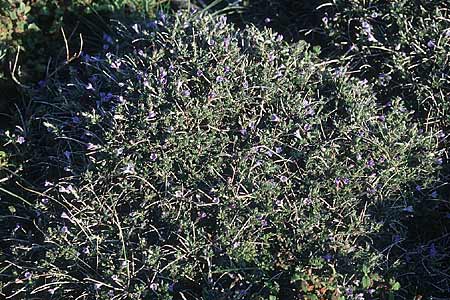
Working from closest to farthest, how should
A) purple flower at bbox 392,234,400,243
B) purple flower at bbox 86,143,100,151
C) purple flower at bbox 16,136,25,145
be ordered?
purple flower at bbox 392,234,400,243 → purple flower at bbox 86,143,100,151 → purple flower at bbox 16,136,25,145

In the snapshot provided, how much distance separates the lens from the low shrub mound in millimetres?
3023

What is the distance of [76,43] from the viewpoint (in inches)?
166

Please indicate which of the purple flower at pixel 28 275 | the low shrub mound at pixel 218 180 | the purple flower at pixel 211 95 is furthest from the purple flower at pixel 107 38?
the purple flower at pixel 28 275

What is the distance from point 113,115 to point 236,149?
2.01 ft

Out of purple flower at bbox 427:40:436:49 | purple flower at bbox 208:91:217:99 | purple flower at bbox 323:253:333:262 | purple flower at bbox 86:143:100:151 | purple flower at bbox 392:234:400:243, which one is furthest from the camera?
purple flower at bbox 427:40:436:49

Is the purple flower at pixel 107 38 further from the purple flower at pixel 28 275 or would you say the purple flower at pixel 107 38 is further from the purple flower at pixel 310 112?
the purple flower at pixel 28 275

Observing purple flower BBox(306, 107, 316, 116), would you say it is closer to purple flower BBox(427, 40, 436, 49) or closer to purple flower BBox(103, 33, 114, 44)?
purple flower BBox(427, 40, 436, 49)

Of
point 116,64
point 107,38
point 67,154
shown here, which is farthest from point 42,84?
point 67,154

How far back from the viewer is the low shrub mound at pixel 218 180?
3023mm

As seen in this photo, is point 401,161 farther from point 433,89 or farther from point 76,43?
point 76,43

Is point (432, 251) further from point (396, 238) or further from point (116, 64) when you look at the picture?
point (116, 64)

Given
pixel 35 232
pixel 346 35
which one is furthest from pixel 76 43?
pixel 346 35

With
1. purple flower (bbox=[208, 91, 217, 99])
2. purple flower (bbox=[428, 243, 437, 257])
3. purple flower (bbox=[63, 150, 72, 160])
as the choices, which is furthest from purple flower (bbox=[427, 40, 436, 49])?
purple flower (bbox=[63, 150, 72, 160])

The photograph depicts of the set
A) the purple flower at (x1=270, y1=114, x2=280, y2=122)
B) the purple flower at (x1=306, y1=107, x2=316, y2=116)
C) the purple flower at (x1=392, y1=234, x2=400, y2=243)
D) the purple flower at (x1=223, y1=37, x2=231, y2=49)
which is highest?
the purple flower at (x1=223, y1=37, x2=231, y2=49)
